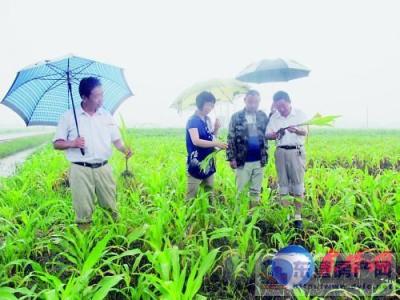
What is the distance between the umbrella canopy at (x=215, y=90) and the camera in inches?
173

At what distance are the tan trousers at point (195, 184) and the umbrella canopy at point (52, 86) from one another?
1.16 metres

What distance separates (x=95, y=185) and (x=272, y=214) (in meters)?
1.92

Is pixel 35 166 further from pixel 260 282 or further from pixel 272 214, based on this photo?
pixel 260 282

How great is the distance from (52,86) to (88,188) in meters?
1.15

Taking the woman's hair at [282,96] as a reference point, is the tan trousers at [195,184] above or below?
below

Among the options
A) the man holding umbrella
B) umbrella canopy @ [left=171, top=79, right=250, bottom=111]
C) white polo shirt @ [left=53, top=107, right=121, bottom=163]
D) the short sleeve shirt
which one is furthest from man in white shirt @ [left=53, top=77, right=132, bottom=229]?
umbrella canopy @ [left=171, top=79, right=250, bottom=111]

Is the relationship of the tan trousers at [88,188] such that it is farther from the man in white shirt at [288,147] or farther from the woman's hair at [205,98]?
the man in white shirt at [288,147]

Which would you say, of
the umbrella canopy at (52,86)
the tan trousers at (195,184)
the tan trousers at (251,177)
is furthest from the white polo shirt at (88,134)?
the tan trousers at (251,177)

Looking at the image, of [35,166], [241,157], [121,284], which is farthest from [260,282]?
[35,166]

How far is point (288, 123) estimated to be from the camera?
3.80 metres

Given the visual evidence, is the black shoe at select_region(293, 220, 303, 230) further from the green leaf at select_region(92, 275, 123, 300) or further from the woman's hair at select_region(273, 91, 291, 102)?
the green leaf at select_region(92, 275, 123, 300)

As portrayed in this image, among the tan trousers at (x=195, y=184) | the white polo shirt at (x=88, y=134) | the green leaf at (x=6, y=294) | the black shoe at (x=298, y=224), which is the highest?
the white polo shirt at (x=88, y=134)

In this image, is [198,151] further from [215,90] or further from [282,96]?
[215,90]

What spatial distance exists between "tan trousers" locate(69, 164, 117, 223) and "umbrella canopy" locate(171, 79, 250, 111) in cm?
158
